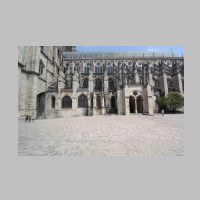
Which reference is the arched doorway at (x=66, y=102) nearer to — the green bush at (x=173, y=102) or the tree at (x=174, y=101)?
the green bush at (x=173, y=102)

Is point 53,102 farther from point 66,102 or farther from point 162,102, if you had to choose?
point 162,102

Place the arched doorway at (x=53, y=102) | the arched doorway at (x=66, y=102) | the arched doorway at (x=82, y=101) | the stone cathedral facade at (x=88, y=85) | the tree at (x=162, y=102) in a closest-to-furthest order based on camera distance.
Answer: the stone cathedral facade at (x=88, y=85), the arched doorway at (x=53, y=102), the arched doorway at (x=66, y=102), the tree at (x=162, y=102), the arched doorway at (x=82, y=101)

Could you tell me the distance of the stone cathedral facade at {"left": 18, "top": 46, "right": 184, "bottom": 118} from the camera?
764 inches

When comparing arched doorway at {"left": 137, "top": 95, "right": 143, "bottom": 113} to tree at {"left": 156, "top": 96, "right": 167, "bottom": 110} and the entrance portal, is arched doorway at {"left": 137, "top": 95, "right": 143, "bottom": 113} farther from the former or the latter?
the entrance portal

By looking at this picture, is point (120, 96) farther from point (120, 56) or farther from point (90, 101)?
point (120, 56)

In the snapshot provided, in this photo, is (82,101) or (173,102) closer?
(173,102)

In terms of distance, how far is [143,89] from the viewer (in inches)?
1047

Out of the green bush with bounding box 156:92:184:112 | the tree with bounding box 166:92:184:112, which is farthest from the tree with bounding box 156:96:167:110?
the tree with bounding box 166:92:184:112

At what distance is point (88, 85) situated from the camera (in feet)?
104

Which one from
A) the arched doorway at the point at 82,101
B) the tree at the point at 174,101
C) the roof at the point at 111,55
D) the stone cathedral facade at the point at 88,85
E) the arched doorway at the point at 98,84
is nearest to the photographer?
the stone cathedral facade at the point at 88,85

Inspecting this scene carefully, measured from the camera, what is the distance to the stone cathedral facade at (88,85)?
1941 cm

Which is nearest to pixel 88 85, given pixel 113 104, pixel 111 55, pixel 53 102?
pixel 113 104

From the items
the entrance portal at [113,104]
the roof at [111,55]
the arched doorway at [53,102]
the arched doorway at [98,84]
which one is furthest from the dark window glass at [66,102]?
the roof at [111,55]

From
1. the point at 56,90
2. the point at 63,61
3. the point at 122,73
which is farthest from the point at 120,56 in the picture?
the point at 56,90
